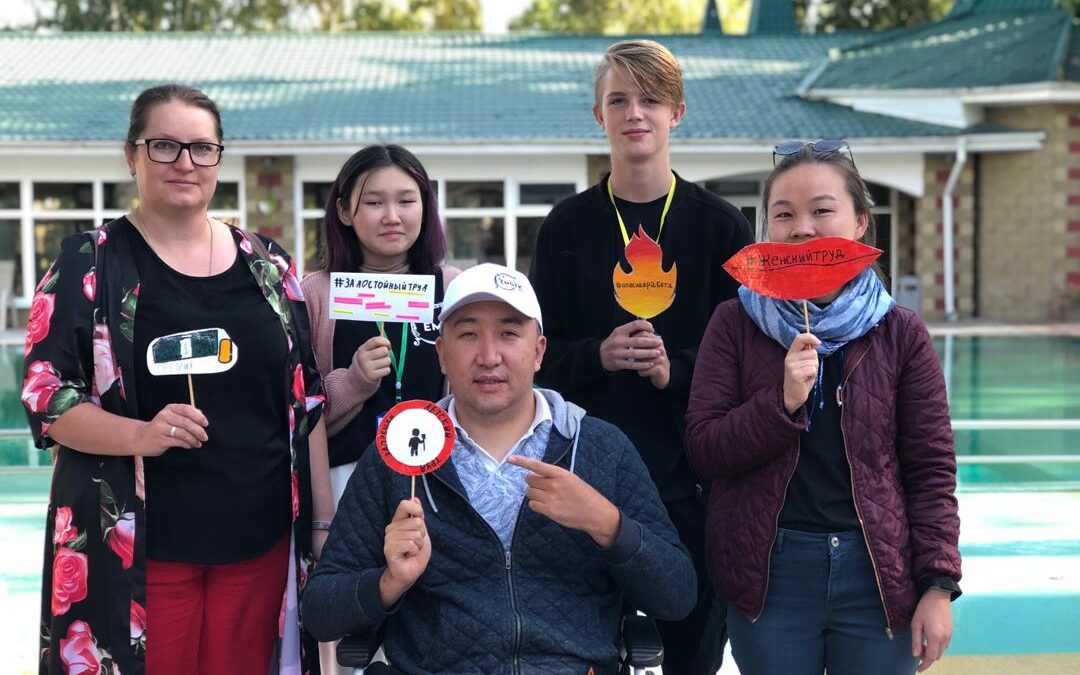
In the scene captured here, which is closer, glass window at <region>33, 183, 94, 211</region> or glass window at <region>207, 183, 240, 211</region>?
glass window at <region>207, 183, 240, 211</region>

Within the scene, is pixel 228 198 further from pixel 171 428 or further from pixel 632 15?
pixel 632 15

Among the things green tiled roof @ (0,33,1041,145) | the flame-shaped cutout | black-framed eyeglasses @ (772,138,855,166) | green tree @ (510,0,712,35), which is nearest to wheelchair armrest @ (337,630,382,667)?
the flame-shaped cutout

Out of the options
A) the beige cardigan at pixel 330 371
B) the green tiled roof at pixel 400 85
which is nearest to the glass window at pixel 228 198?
the green tiled roof at pixel 400 85

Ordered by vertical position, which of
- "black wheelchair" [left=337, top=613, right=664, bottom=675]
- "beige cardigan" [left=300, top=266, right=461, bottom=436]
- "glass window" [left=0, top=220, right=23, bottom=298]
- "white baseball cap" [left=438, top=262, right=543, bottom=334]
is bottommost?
"black wheelchair" [left=337, top=613, right=664, bottom=675]

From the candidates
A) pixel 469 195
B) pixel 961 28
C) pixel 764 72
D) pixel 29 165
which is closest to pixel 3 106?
pixel 29 165

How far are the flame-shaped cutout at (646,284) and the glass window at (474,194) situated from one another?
1604 centimetres

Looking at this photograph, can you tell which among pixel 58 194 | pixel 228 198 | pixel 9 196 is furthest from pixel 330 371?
pixel 9 196

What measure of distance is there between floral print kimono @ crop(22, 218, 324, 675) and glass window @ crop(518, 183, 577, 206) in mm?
16226

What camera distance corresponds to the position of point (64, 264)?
2.59 metres

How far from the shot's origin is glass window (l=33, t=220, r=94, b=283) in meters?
19.4

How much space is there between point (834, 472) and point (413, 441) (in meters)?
0.91

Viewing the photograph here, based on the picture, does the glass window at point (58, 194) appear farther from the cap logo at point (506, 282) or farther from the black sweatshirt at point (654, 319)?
the cap logo at point (506, 282)

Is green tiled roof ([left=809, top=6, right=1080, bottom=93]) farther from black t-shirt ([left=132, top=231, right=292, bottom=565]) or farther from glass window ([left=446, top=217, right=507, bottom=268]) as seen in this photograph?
black t-shirt ([left=132, top=231, right=292, bottom=565])

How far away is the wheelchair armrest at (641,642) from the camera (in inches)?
97.3
